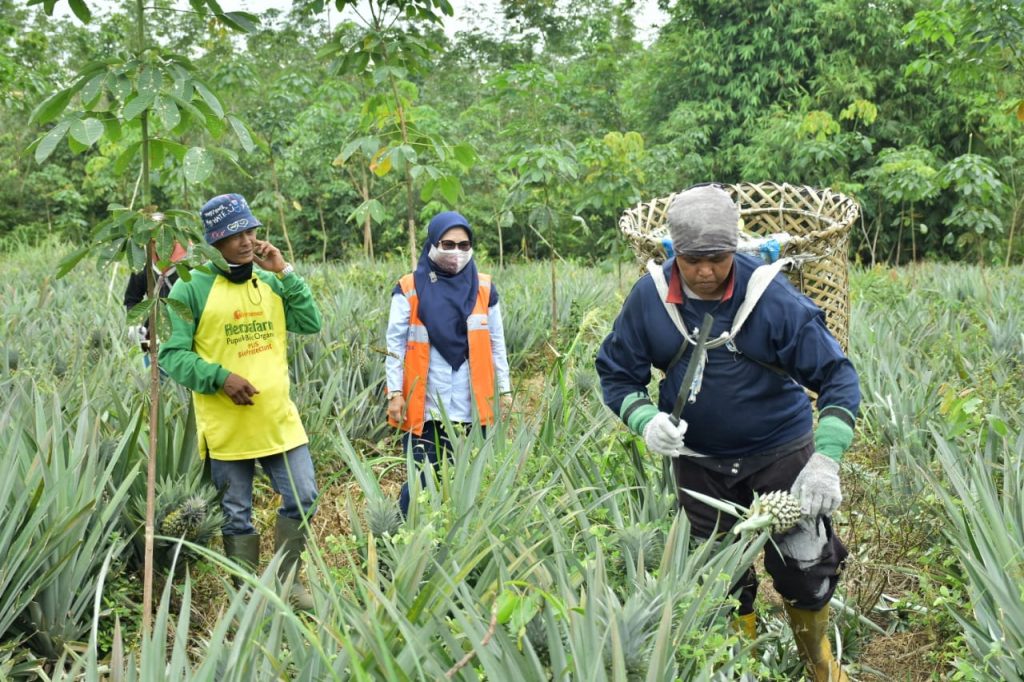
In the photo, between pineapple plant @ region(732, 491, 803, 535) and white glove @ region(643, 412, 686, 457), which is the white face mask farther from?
pineapple plant @ region(732, 491, 803, 535)

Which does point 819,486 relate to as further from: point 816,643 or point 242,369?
point 242,369

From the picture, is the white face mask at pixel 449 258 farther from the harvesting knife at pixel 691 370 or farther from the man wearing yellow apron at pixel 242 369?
the harvesting knife at pixel 691 370

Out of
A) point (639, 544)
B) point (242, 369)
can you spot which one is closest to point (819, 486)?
point (639, 544)

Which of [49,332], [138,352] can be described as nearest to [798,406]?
[138,352]

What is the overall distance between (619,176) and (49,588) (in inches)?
228

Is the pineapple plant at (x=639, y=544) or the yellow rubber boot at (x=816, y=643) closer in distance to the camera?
the pineapple plant at (x=639, y=544)

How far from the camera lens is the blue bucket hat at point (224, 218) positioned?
131 inches

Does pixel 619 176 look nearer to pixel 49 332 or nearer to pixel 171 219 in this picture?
pixel 49 332

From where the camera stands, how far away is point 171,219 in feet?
8.01

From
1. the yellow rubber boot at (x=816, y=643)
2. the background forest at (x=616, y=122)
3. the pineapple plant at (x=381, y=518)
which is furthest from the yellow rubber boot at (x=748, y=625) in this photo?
the background forest at (x=616, y=122)

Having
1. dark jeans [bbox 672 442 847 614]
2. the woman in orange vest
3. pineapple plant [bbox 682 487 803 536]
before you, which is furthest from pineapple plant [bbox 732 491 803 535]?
the woman in orange vest

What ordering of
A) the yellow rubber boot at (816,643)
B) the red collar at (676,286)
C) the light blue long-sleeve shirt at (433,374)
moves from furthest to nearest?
the light blue long-sleeve shirt at (433,374) → the yellow rubber boot at (816,643) → the red collar at (676,286)

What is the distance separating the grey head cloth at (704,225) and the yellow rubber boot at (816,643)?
114 cm

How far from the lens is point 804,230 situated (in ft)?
15.2
